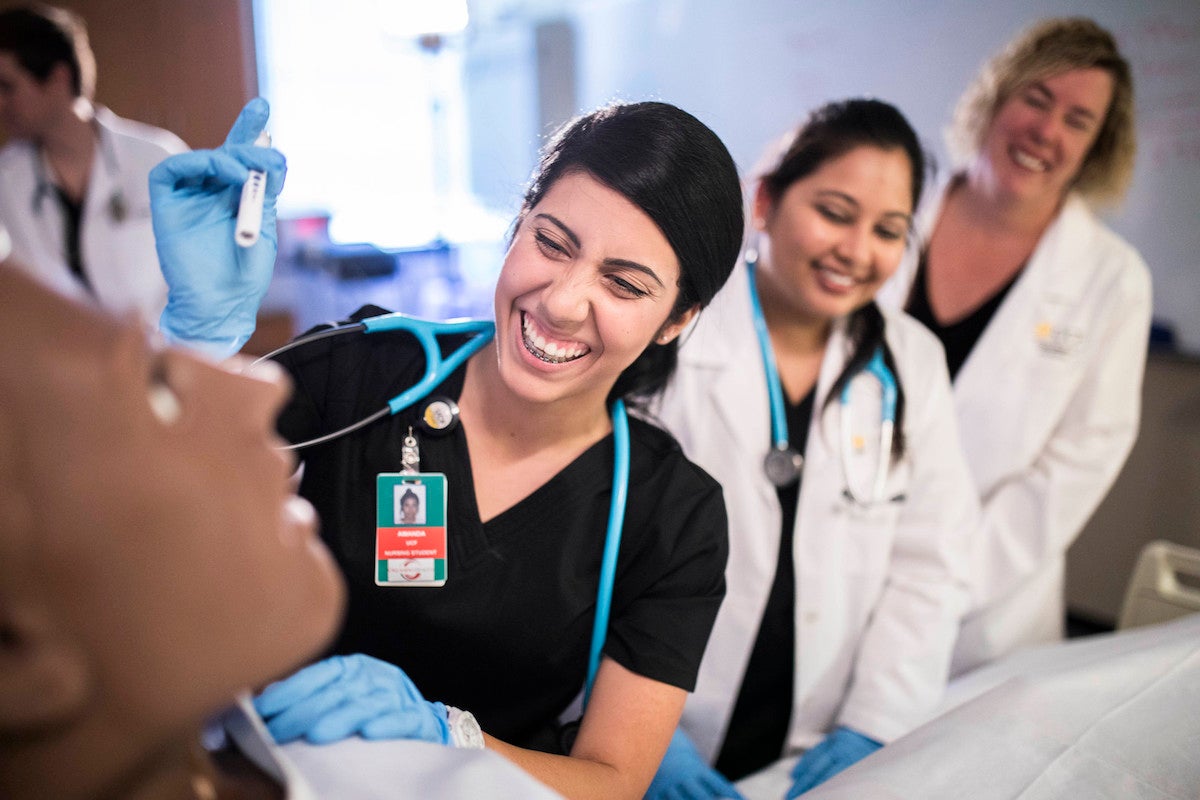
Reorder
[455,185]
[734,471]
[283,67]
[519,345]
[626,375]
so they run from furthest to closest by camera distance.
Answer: [455,185], [283,67], [734,471], [626,375], [519,345]

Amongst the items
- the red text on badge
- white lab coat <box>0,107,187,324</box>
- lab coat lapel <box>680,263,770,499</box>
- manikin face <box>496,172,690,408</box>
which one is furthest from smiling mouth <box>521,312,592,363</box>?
white lab coat <box>0,107,187,324</box>

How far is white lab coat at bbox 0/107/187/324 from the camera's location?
2.25 meters

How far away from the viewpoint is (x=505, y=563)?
105 cm

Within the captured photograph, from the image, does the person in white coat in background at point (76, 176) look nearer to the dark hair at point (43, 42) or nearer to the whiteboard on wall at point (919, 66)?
the dark hair at point (43, 42)

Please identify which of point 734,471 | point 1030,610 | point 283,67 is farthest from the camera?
point 283,67

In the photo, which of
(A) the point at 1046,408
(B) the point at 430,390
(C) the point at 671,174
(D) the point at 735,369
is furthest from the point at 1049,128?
(B) the point at 430,390

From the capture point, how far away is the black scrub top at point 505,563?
3.37 feet

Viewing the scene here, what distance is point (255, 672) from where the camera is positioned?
473 millimetres

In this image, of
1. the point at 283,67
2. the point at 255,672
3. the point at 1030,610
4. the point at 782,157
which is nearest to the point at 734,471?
the point at 782,157

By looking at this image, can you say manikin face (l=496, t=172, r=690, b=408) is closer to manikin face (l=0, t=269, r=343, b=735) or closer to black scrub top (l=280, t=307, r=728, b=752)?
black scrub top (l=280, t=307, r=728, b=752)

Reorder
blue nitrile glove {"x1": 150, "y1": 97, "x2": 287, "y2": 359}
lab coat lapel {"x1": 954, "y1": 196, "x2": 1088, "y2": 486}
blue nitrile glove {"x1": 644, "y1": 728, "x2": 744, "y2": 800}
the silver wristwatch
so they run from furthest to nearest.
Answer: lab coat lapel {"x1": 954, "y1": 196, "x2": 1088, "y2": 486}, blue nitrile glove {"x1": 644, "y1": 728, "x2": 744, "y2": 800}, blue nitrile glove {"x1": 150, "y1": 97, "x2": 287, "y2": 359}, the silver wristwatch

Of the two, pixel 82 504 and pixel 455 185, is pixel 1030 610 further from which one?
pixel 455 185

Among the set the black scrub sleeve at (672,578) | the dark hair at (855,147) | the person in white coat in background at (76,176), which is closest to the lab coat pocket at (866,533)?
the dark hair at (855,147)

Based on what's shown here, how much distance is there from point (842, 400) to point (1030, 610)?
32.7 inches
